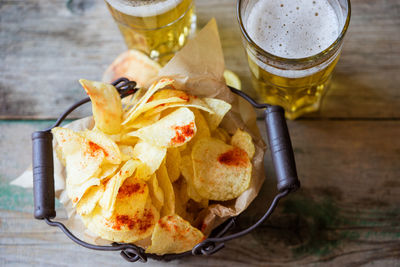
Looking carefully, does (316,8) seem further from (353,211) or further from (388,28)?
(353,211)

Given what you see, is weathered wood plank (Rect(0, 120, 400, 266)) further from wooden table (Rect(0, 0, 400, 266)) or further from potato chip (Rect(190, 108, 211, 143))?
potato chip (Rect(190, 108, 211, 143))

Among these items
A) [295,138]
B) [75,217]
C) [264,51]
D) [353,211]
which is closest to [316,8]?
[264,51]

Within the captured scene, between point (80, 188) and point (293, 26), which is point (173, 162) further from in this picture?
point (293, 26)

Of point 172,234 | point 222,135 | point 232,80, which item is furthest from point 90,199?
point 232,80

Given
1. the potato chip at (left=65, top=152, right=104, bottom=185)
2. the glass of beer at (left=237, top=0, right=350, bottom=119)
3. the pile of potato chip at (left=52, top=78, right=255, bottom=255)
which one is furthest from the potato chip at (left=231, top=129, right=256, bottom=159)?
the potato chip at (left=65, top=152, right=104, bottom=185)

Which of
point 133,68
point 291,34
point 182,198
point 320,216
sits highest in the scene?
point 291,34

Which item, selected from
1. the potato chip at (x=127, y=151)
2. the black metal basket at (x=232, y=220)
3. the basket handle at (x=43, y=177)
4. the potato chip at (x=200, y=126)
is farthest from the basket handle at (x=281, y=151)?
the basket handle at (x=43, y=177)
